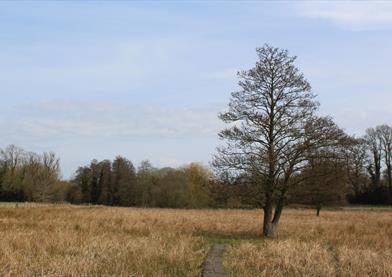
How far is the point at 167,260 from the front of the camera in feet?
43.5

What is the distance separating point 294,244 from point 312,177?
7433mm

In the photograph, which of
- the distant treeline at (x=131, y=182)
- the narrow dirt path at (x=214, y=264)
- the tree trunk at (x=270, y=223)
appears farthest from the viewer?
the distant treeline at (x=131, y=182)

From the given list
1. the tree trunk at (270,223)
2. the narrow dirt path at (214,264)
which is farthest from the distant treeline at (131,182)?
the narrow dirt path at (214,264)

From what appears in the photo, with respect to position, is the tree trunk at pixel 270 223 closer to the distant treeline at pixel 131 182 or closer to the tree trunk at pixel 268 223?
the tree trunk at pixel 268 223

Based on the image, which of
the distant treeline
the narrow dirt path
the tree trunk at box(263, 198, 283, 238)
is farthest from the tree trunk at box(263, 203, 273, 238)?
the distant treeline

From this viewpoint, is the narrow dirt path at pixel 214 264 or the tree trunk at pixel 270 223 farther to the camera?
the tree trunk at pixel 270 223

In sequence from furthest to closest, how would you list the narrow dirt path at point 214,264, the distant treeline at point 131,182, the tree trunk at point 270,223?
1. the distant treeline at point 131,182
2. the tree trunk at point 270,223
3. the narrow dirt path at point 214,264

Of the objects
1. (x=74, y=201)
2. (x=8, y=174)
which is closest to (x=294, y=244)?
(x=8, y=174)

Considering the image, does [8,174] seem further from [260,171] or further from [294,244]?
[294,244]

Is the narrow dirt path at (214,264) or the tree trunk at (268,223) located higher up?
the tree trunk at (268,223)

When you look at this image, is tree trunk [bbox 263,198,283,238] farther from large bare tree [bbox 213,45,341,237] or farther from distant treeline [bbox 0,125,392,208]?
distant treeline [bbox 0,125,392,208]

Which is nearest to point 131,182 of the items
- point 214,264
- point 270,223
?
point 270,223

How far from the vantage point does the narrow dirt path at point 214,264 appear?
11.7m

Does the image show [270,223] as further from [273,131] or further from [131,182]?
[131,182]
